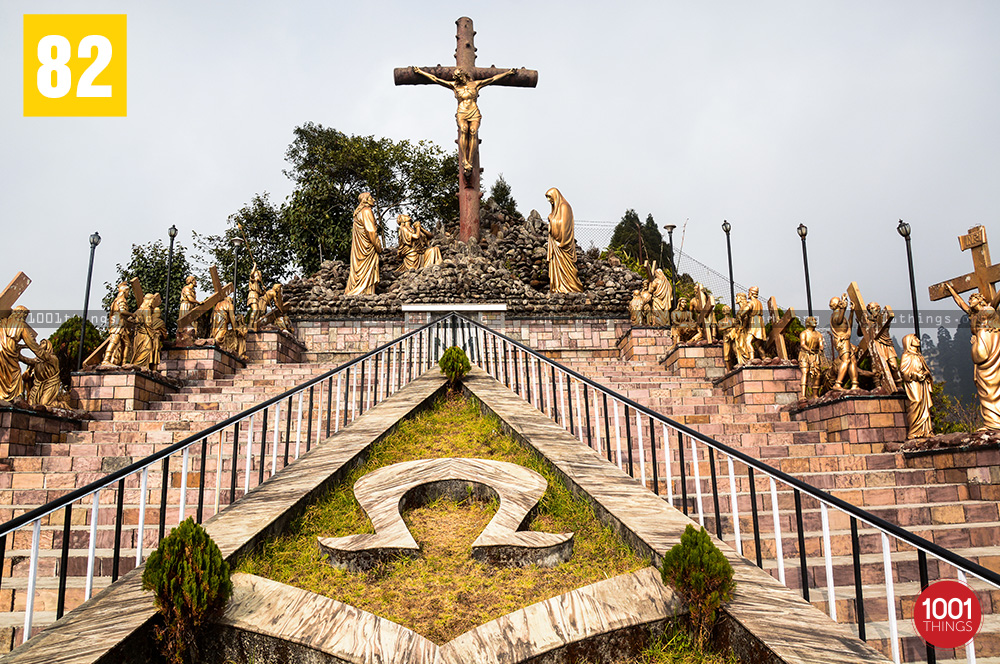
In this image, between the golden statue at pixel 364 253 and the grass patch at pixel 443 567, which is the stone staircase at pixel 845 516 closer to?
the grass patch at pixel 443 567

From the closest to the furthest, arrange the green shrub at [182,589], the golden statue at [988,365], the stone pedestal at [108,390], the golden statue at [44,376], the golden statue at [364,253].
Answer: the green shrub at [182,589], the golden statue at [988,365], the golden statue at [44,376], the stone pedestal at [108,390], the golden statue at [364,253]

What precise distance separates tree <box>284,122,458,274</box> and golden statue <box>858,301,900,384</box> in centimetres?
2422

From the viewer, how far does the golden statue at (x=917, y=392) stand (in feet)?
30.0

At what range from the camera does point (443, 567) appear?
16.5 feet

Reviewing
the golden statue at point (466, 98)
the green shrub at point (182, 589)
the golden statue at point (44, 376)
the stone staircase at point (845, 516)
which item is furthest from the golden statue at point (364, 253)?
the green shrub at point (182, 589)

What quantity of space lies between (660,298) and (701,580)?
13.6 meters

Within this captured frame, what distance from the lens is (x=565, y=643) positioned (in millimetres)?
4016

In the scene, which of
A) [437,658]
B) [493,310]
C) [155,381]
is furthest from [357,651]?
[493,310]

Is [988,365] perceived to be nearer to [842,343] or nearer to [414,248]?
[842,343]

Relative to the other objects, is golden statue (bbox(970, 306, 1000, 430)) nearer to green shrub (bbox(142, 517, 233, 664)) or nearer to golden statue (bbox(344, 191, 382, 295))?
green shrub (bbox(142, 517, 233, 664))

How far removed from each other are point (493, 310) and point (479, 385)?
1110 cm

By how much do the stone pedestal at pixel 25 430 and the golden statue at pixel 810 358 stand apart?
1129 centimetres

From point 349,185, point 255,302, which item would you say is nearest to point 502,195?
point 349,185

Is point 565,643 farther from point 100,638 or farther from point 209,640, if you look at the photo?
point 100,638
